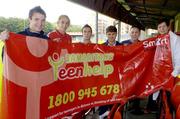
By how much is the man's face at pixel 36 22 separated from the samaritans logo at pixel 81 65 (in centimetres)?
27

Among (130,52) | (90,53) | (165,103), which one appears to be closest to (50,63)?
(90,53)

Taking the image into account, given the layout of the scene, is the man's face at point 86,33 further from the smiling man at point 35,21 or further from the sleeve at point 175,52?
the smiling man at point 35,21

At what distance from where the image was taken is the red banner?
2.63 m

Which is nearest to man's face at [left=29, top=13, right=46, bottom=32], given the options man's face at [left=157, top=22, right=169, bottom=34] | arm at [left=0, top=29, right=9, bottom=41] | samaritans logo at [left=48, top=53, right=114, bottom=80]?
samaritans logo at [left=48, top=53, right=114, bottom=80]

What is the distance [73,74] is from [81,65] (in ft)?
0.43

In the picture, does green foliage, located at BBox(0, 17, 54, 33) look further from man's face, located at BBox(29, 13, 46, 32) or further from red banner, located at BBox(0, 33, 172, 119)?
red banner, located at BBox(0, 33, 172, 119)

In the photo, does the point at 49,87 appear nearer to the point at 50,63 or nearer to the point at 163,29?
the point at 50,63

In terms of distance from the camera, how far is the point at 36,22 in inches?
115

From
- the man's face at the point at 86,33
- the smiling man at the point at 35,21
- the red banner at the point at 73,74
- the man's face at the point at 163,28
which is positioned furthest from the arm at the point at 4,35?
the man's face at the point at 163,28

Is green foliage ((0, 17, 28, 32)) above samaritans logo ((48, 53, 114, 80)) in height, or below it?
above

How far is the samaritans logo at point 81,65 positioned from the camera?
117 inches

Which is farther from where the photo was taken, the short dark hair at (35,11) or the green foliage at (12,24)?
the green foliage at (12,24)

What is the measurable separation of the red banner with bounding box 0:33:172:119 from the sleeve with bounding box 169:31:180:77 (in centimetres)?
5

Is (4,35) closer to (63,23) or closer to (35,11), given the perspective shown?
(35,11)
